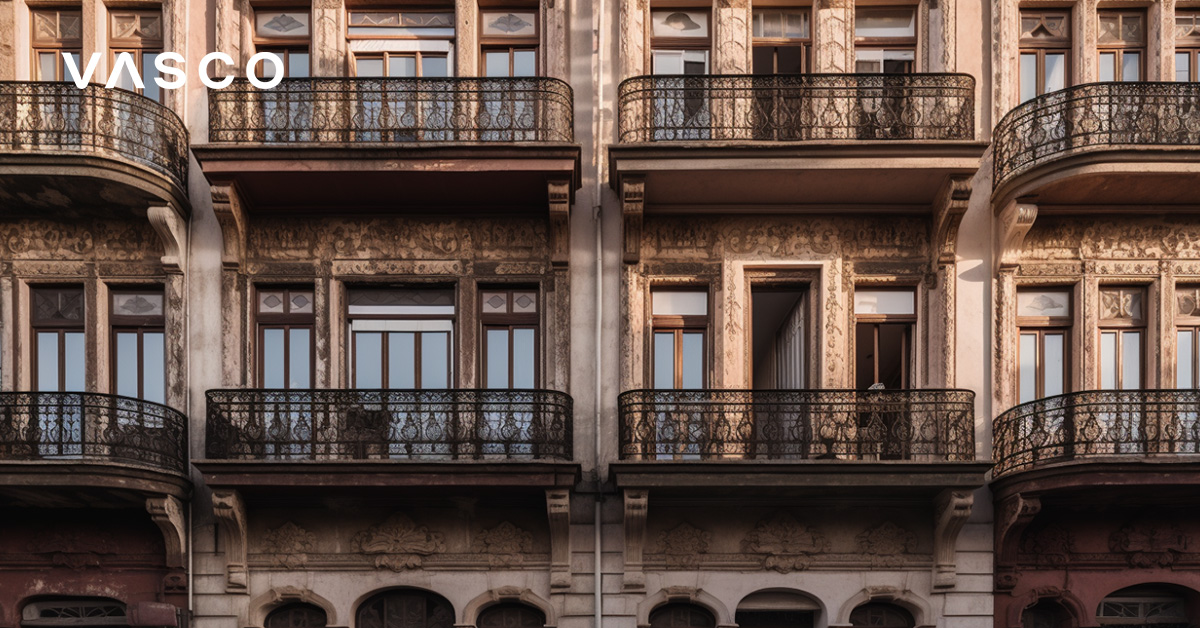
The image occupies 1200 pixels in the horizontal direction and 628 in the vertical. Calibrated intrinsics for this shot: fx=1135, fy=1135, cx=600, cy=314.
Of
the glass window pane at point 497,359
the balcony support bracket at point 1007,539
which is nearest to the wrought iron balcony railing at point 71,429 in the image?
the glass window pane at point 497,359

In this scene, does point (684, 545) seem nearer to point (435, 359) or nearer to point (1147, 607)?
point (435, 359)

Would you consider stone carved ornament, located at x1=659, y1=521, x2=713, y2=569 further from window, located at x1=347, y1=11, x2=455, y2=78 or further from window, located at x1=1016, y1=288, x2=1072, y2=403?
window, located at x1=347, y1=11, x2=455, y2=78

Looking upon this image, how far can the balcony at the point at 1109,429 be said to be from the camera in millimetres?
12508

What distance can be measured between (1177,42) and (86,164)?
42.6 ft

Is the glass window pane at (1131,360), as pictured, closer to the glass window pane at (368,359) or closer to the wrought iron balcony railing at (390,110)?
the wrought iron balcony railing at (390,110)

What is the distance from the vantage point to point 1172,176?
41.8 feet

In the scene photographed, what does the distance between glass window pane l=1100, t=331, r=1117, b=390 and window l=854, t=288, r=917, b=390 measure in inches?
88.6

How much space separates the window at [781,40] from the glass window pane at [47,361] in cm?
926

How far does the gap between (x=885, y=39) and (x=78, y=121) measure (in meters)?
9.72

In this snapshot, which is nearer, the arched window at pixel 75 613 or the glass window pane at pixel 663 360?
the arched window at pixel 75 613

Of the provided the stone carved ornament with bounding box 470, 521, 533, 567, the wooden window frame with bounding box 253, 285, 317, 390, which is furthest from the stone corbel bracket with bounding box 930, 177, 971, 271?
the wooden window frame with bounding box 253, 285, 317, 390

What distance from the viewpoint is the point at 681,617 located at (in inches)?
529

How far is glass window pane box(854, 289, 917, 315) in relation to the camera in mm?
13883

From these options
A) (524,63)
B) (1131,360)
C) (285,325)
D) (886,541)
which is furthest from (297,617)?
(1131,360)
